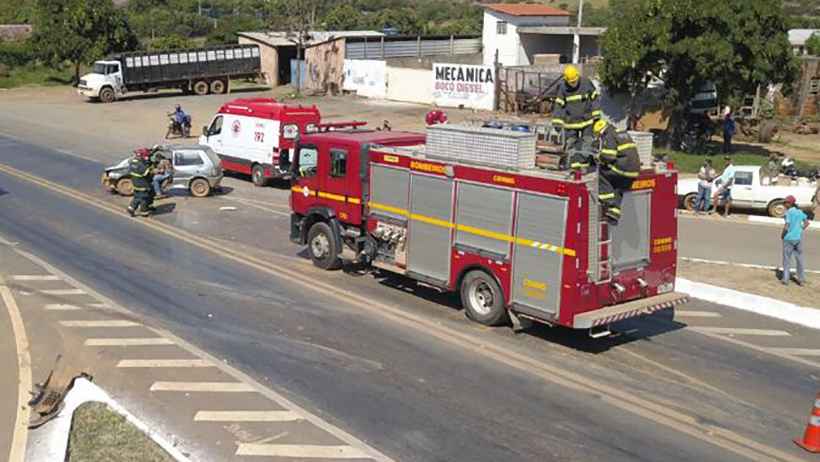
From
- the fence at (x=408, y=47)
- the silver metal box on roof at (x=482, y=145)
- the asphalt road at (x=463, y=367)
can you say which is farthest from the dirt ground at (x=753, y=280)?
the fence at (x=408, y=47)

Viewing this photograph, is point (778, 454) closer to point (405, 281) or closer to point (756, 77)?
point (405, 281)

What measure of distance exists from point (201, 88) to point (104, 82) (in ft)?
19.7

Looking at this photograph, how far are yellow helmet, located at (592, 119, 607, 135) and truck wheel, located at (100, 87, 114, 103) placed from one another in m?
44.1

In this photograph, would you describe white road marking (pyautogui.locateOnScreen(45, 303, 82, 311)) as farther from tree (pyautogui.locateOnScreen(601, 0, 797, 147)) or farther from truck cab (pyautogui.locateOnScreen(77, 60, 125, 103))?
truck cab (pyautogui.locateOnScreen(77, 60, 125, 103))

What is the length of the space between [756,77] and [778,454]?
85.0 feet

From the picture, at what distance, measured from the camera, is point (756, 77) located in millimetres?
32375

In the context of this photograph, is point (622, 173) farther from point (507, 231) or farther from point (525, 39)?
point (525, 39)

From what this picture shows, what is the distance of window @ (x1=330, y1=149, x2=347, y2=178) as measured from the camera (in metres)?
16.1

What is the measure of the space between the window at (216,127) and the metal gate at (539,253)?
59.2 feet

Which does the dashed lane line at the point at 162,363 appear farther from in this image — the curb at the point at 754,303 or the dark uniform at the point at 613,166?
the curb at the point at 754,303

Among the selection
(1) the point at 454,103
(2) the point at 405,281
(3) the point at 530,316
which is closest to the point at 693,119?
(1) the point at 454,103

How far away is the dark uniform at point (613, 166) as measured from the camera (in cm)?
1222

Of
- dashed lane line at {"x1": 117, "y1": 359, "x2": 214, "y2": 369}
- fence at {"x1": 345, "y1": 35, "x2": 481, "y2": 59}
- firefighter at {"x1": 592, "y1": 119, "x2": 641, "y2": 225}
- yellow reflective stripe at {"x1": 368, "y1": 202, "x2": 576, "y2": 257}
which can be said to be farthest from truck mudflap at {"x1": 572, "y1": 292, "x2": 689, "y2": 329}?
fence at {"x1": 345, "y1": 35, "x2": 481, "y2": 59}

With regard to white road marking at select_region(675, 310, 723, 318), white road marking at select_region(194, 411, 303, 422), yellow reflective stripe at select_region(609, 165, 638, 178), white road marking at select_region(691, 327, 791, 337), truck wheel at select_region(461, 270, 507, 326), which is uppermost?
yellow reflective stripe at select_region(609, 165, 638, 178)
